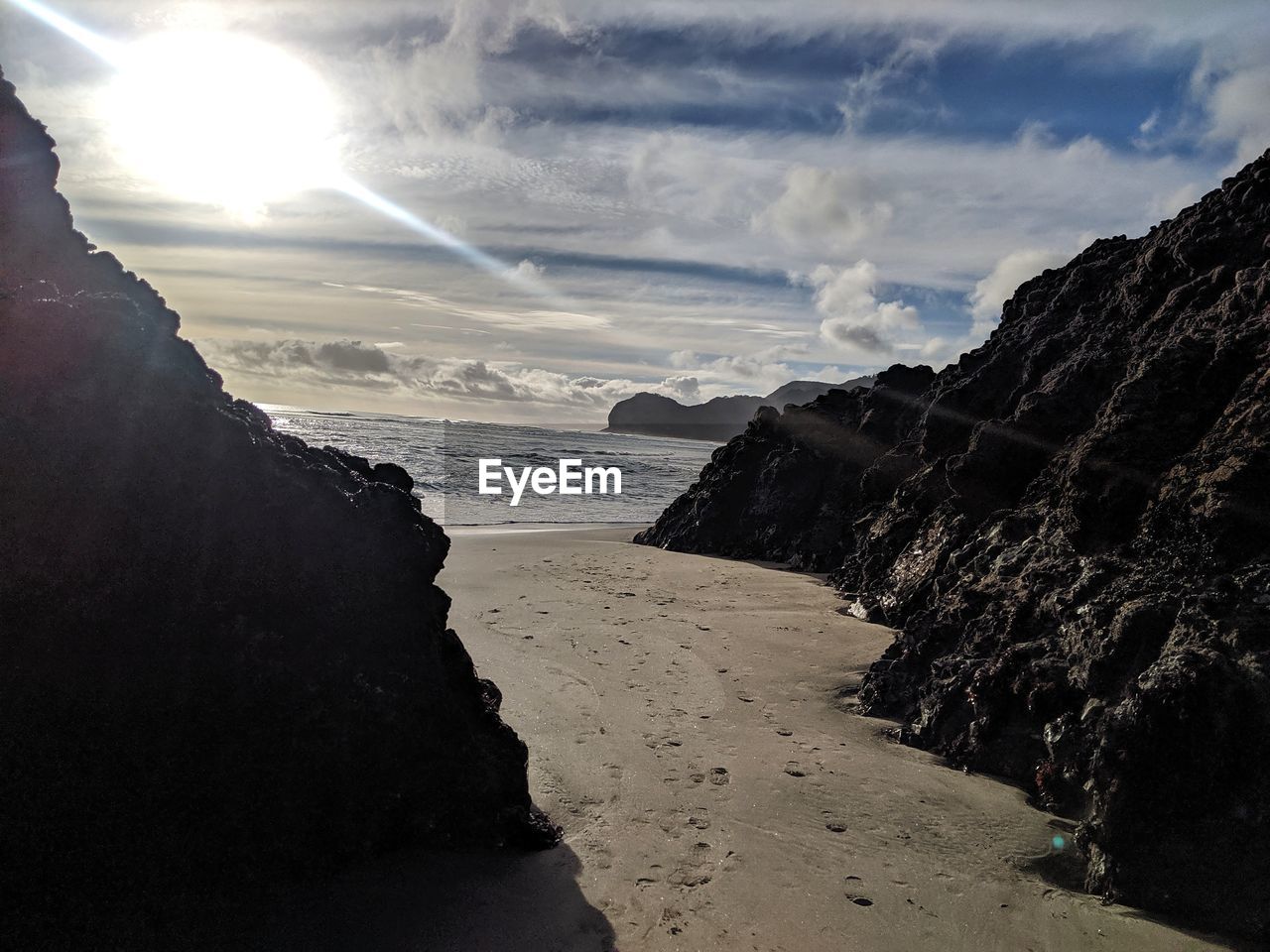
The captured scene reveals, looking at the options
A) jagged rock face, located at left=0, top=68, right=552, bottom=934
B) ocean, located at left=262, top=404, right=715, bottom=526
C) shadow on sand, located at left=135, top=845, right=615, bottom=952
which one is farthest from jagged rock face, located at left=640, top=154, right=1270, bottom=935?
ocean, located at left=262, top=404, right=715, bottom=526

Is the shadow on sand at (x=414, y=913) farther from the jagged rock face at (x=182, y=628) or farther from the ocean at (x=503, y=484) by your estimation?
the ocean at (x=503, y=484)

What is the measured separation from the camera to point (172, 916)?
3363mm

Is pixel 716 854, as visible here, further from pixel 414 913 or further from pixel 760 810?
pixel 414 913

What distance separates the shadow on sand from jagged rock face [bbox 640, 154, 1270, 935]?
288 centimetres

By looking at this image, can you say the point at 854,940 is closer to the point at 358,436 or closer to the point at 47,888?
the point at 47,888

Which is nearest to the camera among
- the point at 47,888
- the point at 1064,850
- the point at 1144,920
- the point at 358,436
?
the point at 47,888

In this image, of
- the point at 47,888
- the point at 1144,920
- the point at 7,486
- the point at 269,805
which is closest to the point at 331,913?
the point at 269,805

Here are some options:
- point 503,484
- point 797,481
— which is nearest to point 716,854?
point 797,481

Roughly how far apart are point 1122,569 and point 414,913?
5.04m

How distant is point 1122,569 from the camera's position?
221 inches

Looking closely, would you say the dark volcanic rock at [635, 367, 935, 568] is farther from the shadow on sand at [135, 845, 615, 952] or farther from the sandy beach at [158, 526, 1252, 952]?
the shadow on sand at [135, 845, 615, 952]

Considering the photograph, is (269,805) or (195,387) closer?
(269,805)

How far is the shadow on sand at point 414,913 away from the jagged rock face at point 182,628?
0.14 meters

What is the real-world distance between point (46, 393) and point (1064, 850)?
5.75 meters
